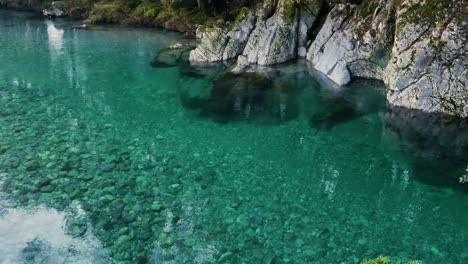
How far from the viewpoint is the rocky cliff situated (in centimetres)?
2600

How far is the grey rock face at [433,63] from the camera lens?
25.7 meters

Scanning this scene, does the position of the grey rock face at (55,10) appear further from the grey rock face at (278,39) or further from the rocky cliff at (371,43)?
the grey rock face at (278,39)

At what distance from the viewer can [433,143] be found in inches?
910

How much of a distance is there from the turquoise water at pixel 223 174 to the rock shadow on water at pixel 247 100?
0.15 m

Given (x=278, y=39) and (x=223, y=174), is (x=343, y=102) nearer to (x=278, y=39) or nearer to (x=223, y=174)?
(x=278, y=39)

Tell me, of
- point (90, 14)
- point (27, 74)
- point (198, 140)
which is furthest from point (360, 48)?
point (90, 14)

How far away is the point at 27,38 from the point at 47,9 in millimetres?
22798

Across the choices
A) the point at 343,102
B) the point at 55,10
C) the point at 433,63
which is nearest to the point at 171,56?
the point at 343,102

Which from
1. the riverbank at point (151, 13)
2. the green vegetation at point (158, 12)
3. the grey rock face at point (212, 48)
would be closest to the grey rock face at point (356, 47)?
the grey rock face at point (212, 48)

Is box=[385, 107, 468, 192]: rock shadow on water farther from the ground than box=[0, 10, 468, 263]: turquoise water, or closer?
farther from the ground

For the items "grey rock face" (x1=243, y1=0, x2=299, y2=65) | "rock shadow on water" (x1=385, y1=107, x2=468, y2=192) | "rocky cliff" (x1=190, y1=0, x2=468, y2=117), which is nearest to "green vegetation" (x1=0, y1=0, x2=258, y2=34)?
"rocky cliff" (x1=190, y1=0, x2=468, y2=117)

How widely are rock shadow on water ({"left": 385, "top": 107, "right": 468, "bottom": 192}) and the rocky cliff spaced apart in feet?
3.28

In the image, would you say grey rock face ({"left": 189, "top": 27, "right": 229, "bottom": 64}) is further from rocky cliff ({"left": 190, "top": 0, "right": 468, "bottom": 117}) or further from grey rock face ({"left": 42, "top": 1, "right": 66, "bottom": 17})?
grey rock face ({"left": 42, "top": 1, "right": 66, "bottom": 17})

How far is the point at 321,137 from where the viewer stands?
24.4 metres
